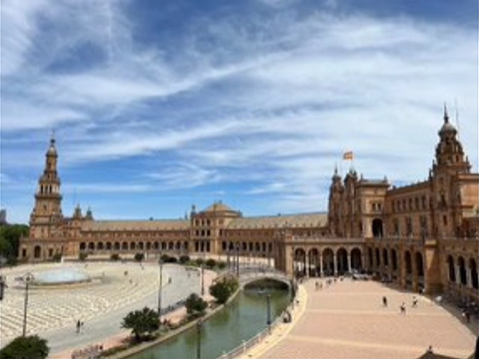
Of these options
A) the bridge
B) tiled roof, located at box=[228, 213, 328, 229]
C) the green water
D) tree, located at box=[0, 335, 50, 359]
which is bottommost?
the green water

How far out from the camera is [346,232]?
95500 millimetres

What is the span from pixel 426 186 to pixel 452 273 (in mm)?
19908

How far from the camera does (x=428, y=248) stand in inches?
2432

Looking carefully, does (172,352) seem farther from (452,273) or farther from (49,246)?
(49,246)

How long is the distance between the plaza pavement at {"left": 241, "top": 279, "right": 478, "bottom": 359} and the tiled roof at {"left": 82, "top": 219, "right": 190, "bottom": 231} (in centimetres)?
9706

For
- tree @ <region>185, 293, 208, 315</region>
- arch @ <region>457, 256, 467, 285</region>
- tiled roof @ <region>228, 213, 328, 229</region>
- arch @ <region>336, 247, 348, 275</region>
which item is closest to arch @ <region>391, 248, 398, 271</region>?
arch @ <region>336, 247, 348, 275</region>

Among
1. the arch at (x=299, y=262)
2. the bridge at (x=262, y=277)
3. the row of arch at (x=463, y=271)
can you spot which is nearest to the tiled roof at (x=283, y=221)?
the arch at (x=299, y=262)

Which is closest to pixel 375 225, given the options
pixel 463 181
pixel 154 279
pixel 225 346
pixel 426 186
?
pixel 426 186

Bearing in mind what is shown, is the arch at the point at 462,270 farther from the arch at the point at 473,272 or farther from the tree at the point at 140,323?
the tree at the point at 140,323

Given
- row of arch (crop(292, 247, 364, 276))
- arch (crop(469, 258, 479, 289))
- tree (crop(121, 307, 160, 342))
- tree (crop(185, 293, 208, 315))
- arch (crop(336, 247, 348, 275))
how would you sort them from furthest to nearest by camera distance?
1. arch (crop(336, 247, 348, 275))
2. row of arch (crop(292, 247, 364, 276))
3. tree (crop(185, 293, 208, 315))
4. arch (crop(469, 258, 479, 289))
5. tree (crop(121, 307, 160, 342))

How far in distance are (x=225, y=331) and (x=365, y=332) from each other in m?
14.7

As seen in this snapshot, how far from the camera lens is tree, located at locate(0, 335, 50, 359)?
31047 millimetres

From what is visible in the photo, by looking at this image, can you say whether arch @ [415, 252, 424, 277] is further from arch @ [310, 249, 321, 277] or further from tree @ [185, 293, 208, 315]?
tree @ [185, 293, 208, 315]

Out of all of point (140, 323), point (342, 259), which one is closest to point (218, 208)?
point (342, 259)
